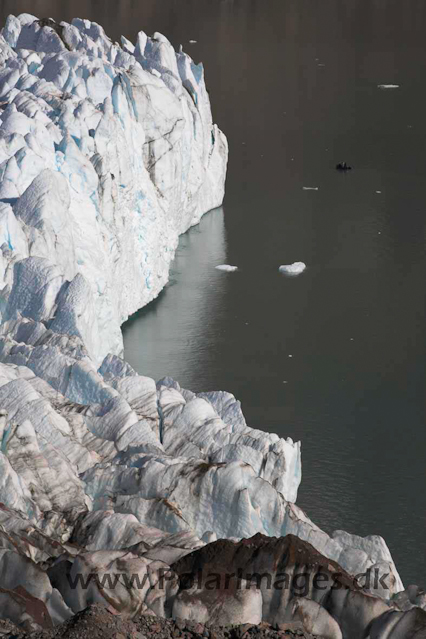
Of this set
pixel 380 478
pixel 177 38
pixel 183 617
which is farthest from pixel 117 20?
pixel 183 617

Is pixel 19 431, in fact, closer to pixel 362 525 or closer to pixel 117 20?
pixel 362 525

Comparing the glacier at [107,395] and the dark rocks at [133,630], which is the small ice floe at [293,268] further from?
the dark rocks at [133,630]

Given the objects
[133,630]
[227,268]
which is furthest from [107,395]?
[227,268]

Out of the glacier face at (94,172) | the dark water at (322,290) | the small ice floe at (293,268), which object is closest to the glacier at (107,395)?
the glacier face at (94,172)

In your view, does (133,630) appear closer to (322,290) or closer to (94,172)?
(94,172)

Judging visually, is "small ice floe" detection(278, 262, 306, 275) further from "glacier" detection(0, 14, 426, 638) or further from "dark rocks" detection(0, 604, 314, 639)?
"dark rocks" detection(0, 604, 314, 639)

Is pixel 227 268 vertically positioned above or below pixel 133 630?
below
